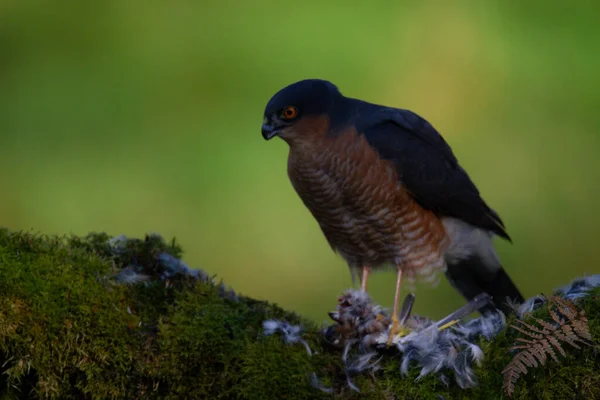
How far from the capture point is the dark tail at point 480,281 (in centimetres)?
412

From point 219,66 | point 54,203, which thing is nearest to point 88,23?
point 219,66

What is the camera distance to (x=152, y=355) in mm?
2650

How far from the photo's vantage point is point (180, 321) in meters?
2.73

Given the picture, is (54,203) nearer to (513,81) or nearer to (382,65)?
(382,65)

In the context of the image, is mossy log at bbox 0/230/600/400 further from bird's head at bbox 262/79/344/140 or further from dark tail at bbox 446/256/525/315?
dark tail at bbox 446/256/525/315

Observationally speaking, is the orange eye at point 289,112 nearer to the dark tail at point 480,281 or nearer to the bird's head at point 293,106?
the bird's head at point 293,106

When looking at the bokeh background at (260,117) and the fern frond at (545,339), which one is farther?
the bokeh background at (260,117)

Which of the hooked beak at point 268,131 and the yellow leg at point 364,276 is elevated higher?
the hooked beak at point 268,131

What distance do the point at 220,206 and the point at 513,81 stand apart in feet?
7.90

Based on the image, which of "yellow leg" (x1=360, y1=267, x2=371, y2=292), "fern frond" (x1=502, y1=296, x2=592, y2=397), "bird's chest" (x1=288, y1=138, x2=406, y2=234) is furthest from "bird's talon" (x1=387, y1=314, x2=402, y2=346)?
"yellow leg" (x1=360, y1=267, x2=371, y2=292)

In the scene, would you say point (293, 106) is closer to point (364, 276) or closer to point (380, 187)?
point (380, 187)

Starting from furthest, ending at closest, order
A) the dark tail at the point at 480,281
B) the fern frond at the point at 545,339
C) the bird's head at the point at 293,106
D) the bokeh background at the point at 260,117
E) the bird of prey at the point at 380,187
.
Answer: the bokeh background at the point at 260,117
the dark tail at the point at 480,281
the bird of prey at the point at 380,187
the bird's head at the point at 293,106
the fern frond at the point at 545,339

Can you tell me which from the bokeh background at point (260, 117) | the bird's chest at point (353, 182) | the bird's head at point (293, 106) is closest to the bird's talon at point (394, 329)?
the bird's chest at point (353, 182)

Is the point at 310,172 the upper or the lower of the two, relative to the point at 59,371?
upper
